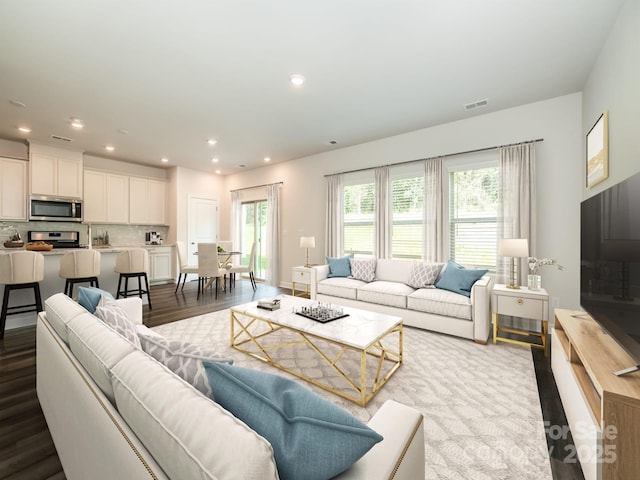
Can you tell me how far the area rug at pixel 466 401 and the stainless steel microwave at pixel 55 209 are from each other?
4.04 meters

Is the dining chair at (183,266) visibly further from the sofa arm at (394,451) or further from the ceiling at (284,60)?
the sofa arm at (394,451)

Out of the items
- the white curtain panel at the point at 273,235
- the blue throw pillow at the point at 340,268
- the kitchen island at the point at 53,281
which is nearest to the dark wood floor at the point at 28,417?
the kitchen island at the point at 53,281

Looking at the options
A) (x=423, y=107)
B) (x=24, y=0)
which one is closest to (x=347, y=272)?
(x=423, y=107)

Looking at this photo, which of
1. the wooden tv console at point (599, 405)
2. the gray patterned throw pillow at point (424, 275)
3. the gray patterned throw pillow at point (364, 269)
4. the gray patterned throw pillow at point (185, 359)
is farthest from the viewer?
the gray patterned throw pillow at point (364, 269)

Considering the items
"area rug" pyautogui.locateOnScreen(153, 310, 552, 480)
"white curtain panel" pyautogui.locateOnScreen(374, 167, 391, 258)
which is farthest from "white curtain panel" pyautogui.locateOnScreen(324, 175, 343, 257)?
"area rug" pyautogui.locateOnScreen(153, 310, 552, 480)

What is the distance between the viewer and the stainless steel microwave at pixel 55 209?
503 cm

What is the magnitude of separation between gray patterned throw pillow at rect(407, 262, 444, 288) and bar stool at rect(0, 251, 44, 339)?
466 centimetres

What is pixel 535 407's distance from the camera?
6.30 feet

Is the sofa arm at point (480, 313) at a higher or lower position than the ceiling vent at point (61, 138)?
lower

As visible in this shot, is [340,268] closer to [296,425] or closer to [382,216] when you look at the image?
[382,216]

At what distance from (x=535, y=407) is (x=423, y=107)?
3.37 m

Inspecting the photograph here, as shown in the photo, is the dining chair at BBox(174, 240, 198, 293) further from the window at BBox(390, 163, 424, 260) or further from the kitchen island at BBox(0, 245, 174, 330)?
the window at BBox(390, 163, 424, 260)

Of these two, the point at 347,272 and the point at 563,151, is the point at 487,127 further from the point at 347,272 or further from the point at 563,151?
the point at 347,272

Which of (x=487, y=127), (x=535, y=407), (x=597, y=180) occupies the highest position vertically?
(x=487, y=127)
